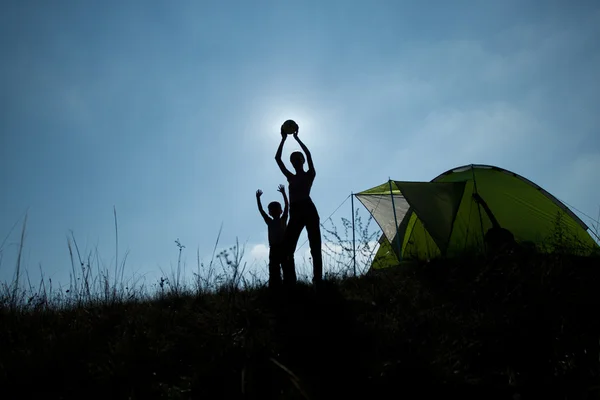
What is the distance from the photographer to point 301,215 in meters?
5.00

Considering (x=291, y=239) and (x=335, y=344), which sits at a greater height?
(x=291, y=239)

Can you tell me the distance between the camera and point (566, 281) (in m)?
3.93

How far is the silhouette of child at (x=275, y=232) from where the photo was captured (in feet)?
17.1

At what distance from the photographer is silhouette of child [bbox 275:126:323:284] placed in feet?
16.0

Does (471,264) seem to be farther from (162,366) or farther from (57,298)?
(57,298)

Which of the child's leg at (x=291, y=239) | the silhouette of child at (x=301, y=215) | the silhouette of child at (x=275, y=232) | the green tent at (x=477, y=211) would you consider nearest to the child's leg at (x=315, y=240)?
the silhouette of child at (x=301, y=215)

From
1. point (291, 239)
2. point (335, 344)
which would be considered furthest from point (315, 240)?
point (335, 344)

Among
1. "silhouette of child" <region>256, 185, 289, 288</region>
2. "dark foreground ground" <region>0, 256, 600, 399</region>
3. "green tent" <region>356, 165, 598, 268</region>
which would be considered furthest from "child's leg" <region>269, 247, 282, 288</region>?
"green tent" <region>356, 165, 598, 268</region>

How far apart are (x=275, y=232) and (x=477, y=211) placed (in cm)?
406

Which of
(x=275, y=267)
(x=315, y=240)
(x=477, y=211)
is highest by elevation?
(x=477, y=211)

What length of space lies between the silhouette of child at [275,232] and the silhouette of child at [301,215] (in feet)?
0.39

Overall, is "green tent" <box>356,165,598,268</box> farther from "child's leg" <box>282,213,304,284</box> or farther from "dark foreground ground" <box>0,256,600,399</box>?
"dark foreground ground" <box>0,256,600,399</box>

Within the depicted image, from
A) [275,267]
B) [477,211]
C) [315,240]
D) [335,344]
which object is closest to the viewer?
[335,344]

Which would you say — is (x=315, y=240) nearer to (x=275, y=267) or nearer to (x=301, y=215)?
(x=301, y=215)
